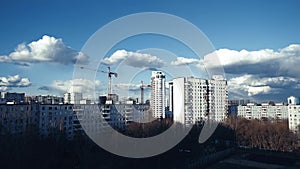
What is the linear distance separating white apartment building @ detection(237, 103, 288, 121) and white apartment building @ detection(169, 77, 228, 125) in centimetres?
394

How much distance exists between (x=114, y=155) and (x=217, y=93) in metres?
7.12

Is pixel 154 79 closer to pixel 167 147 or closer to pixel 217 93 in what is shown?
pixel 217 93

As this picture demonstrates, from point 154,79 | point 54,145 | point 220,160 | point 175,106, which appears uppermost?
point 154,79

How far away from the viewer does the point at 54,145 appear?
512cm

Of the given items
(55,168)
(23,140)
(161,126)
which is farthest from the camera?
(161,126)

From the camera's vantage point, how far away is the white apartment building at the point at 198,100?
10.4 m

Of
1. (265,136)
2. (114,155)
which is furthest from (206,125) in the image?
(114,155)

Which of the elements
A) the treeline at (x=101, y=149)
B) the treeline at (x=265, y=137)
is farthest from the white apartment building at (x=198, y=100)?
the treeline at (x=101, y=149)

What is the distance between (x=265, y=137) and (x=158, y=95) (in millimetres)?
6225

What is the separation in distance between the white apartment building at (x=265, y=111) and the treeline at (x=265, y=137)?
5.29 metres

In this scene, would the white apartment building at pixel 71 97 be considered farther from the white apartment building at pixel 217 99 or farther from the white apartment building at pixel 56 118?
the white apartment building at pixel 217 99

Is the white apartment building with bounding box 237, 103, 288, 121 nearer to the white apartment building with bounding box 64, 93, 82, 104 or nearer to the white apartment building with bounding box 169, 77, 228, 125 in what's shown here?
the white apartment building with bounding box 169, 77, 228, 125

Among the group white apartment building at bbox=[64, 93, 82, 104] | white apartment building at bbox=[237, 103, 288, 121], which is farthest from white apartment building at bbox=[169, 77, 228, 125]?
white apartment building at bbox=[64, 93, 82, 104]

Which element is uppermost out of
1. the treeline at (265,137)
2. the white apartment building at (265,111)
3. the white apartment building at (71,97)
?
the white apartment building at (71,97)
